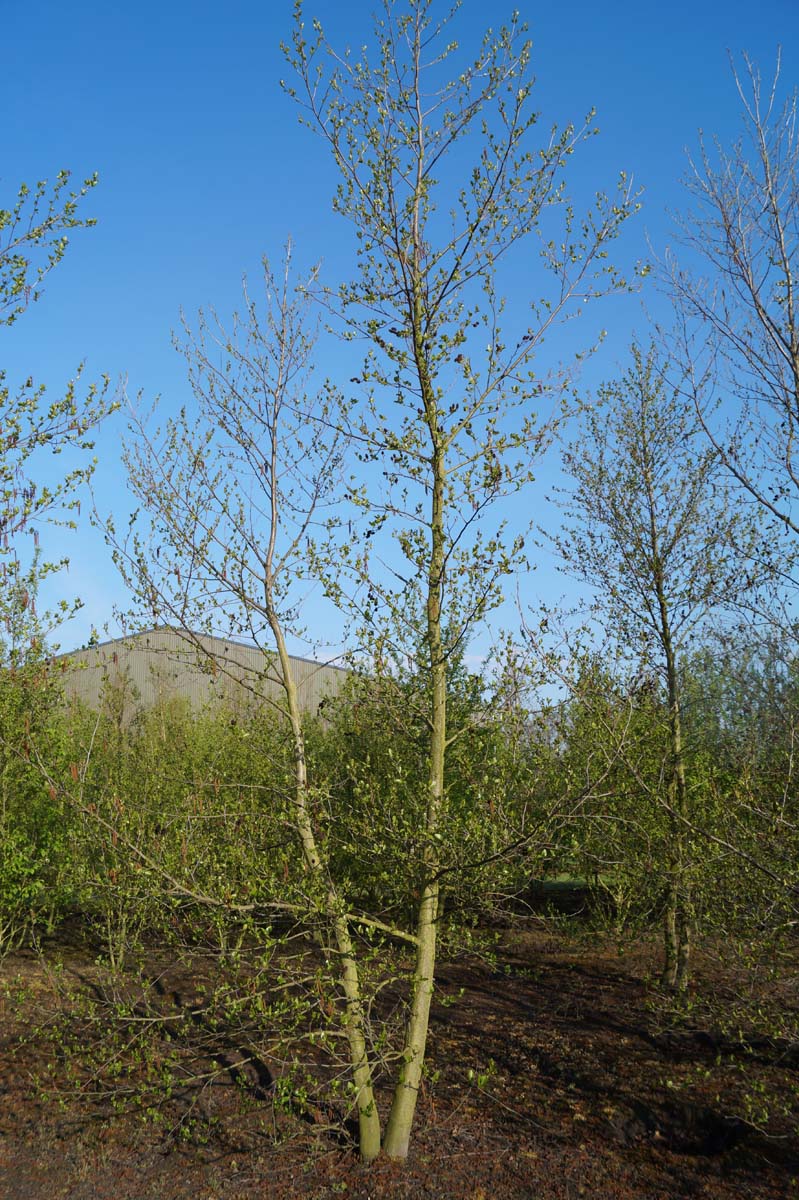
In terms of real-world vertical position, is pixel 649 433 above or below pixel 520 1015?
above

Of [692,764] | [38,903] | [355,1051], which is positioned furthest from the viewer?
[38,903]

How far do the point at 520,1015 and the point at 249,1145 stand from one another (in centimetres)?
444

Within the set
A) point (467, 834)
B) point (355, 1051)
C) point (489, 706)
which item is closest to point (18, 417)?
point (489, 706)

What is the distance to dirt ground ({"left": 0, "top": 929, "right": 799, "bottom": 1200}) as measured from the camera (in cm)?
626

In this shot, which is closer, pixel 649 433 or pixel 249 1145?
pixel 249 1145

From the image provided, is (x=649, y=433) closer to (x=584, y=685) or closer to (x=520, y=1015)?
(x=584, y=685)

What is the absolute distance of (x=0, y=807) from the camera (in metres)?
10.8

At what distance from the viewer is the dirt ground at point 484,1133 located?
6.26m

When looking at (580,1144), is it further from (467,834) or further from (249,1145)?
(467,834)

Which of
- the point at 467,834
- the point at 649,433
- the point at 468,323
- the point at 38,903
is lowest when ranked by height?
the point at 38,903

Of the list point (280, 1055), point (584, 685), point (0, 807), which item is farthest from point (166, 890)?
point (0, 807)

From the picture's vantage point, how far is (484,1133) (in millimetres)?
7070

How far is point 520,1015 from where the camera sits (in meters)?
10.4

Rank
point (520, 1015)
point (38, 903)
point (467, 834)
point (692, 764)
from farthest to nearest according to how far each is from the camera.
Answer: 1. point (38, 903)
2. point (692, 764)
3. point (520, 1015)
4. point (467, 834)
